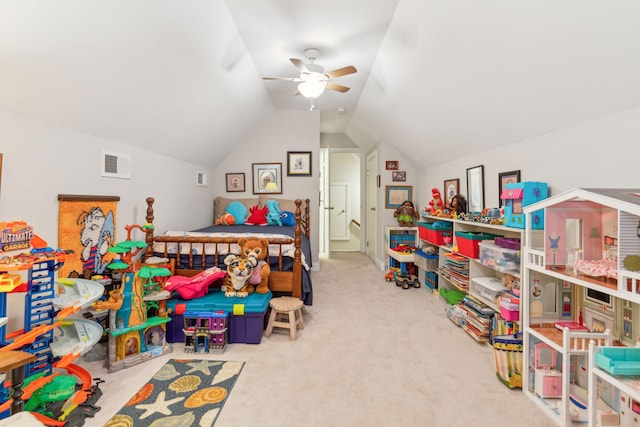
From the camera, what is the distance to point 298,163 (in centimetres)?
508

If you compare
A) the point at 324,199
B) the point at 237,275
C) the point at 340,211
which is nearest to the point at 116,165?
the point at 237,275

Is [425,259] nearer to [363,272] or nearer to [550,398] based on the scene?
[363,272]

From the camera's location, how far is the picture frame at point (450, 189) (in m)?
3.79

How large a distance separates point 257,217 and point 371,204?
2.44 metres

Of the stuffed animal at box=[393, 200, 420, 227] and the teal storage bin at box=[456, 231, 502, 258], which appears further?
the stuffed animal at box=[393, 200, 420, 227]

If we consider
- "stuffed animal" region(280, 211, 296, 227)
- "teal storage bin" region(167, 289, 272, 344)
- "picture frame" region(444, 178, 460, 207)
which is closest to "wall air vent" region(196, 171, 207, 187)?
"stuffed animal" region(280, 211, 296, 227)

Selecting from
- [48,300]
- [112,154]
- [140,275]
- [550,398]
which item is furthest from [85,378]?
[550,398]

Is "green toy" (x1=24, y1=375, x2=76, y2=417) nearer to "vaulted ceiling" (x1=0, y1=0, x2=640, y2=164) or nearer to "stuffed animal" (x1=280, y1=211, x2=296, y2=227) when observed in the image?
"vaulted ceiling" (x1=0, y1=0, x2=640, y2=164)

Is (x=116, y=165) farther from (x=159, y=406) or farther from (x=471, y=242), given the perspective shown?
(x=471, y=242)

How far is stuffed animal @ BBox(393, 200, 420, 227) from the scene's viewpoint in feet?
16.2

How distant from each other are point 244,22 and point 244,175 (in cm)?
276

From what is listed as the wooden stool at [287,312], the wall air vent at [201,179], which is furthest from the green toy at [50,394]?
the wall air vent at [201,179]

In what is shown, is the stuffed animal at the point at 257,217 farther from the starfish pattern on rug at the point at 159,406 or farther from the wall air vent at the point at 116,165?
the starfish pattern on rug at the point at 159,406

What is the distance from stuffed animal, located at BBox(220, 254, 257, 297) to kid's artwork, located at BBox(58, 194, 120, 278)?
1.01 metres
